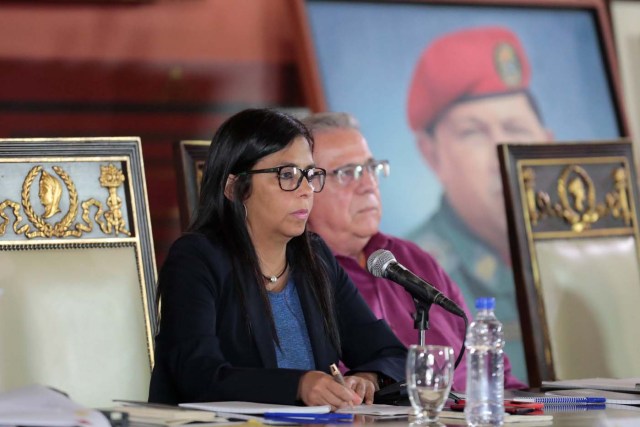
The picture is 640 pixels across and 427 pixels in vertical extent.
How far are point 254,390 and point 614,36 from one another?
11.0 ft

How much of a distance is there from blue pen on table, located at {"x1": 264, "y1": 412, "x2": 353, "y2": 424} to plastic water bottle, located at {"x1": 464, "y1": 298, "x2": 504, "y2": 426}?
8.1 inches

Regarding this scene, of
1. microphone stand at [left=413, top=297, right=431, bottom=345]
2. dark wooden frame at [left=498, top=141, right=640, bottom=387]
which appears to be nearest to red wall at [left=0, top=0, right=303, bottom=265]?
dark wooden frame at [left=498, top=141, right=640, bottom=387]

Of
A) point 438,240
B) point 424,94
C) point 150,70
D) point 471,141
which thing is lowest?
point 438,240

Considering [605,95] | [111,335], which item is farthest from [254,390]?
[605,95]

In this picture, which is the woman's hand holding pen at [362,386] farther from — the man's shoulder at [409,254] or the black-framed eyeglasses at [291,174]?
the man's shoulder at [409,254]

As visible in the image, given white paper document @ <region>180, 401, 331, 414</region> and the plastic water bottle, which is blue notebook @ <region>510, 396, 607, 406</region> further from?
white paper document @ <region>180, 401, 331, 414</region>

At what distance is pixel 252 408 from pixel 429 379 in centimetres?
30

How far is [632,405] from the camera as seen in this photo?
7.09 feet

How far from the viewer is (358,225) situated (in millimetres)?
3064

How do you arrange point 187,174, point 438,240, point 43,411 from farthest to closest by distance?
point 438,240
point 187,174
point 43,411

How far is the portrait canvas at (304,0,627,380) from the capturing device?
418 centimetres

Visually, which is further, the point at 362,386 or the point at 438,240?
the point at 438,240

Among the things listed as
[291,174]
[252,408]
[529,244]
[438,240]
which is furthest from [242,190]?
[438,240]

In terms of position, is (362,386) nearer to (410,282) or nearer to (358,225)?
(410,282)
